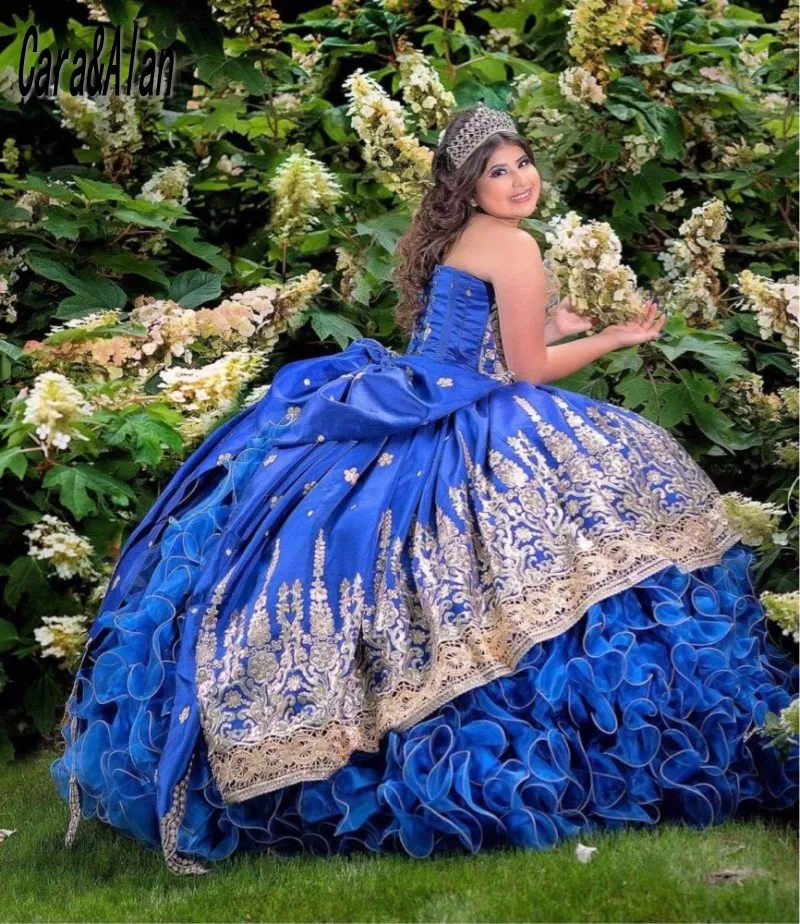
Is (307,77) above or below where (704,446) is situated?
above

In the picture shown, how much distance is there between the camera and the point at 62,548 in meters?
4.22

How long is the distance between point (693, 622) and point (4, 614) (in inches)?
91.8

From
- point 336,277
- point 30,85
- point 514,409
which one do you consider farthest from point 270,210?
point 514,409

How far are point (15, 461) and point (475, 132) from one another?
1512 mm

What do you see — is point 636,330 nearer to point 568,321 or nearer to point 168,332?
point 568,321

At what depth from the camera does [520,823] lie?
3.28 metres

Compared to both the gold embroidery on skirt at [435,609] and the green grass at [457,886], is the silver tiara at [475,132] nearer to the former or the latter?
the gold embroidery on skirt at [435,609]

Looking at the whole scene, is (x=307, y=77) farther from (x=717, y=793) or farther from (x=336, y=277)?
(x=717, y=793)

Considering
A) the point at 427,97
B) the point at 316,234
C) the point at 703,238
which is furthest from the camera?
the point at 316,234

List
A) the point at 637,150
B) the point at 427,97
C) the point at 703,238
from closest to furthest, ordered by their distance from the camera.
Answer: the point at 703,238 → the point at 427,97 → the point at 637,150

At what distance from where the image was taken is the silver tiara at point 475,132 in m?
4.04

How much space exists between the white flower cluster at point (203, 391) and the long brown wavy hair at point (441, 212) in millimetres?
556

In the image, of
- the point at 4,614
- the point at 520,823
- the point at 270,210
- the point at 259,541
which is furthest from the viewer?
the point at 270,210

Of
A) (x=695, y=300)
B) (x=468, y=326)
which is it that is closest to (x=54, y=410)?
(x=468, y=326)
